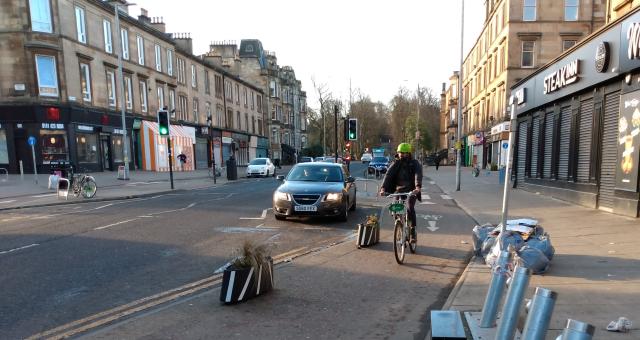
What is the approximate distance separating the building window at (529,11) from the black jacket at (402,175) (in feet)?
102

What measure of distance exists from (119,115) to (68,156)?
19.0 feet

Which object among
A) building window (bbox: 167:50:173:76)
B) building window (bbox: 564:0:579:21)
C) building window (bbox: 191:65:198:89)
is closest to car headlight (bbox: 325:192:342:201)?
building window (bbox: 564:0:579:21)

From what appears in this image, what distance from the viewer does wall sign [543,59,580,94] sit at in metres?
11.1

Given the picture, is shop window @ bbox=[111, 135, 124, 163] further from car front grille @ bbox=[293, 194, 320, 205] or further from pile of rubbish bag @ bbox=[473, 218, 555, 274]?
pile of rubbish bag @ bbox=[473, 218, 555, 274]

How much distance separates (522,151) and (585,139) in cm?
668

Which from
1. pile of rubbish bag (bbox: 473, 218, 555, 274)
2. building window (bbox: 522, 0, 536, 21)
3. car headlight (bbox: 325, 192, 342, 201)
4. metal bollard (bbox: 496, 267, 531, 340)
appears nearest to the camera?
metal bollard (bbox: 496, 267, 531, 340)

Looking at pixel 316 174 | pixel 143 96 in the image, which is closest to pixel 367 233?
pixel 316 174

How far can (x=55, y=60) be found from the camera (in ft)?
76.7

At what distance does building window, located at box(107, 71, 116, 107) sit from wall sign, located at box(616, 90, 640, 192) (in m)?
29.5

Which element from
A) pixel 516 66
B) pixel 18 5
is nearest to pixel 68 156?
pixel 18 5

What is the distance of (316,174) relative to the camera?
1045 cm

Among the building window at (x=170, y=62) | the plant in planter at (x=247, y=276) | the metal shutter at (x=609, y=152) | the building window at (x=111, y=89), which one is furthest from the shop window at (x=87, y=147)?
the metal shutter at (x=609, y=152)

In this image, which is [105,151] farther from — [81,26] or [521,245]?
[521,245]

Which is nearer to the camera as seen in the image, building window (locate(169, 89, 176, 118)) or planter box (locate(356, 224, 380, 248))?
planter box (locate(356, 224, 380, 248))
